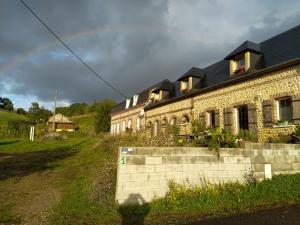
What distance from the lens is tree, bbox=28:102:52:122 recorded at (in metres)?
64.8

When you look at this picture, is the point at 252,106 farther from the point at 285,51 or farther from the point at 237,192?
the point at 237,192

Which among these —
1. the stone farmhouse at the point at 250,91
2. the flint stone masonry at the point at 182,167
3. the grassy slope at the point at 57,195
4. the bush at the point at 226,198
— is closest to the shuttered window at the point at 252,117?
the stone farmhouse at the point at 250,91

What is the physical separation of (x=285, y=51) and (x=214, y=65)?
7343 mm

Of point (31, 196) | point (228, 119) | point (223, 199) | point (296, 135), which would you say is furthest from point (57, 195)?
point (228, 119)

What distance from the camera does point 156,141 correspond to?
11.1 m

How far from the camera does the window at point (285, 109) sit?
1329cm

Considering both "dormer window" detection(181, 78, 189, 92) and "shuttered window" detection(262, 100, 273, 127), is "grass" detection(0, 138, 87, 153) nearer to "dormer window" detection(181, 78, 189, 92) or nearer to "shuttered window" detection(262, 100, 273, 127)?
"dormer window" detection(181, 78, 189, 92)

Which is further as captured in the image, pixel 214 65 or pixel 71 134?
pixel 71 134

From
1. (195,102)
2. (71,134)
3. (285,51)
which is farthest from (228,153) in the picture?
(71,134)

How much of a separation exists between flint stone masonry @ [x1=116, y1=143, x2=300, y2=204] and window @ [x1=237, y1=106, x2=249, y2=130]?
6138mm

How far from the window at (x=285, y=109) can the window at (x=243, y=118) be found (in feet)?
6.81

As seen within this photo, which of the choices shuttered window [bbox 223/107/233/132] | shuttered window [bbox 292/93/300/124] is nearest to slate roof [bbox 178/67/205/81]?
shuttered window [bbox 223/107/233/132]

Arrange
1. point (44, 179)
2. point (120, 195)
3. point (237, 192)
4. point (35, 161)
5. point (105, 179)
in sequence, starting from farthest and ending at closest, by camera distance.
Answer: point (35, 161), point (44, 179), point (105, 179), point (237, 192), point (120, 195)

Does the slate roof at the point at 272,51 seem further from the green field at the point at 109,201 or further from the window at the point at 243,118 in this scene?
the green field at the point at 109,201
